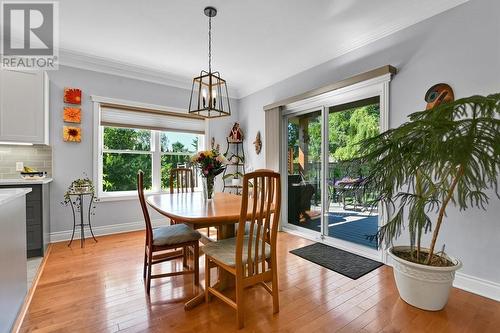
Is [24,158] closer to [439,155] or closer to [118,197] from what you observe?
[118,197]

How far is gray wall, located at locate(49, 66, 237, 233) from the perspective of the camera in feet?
11.4

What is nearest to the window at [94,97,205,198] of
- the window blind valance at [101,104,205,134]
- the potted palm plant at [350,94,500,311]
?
the window blind valance at [101,104,205,134]

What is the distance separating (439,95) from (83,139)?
4507 mm

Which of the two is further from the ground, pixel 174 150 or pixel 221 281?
pixel 174 150

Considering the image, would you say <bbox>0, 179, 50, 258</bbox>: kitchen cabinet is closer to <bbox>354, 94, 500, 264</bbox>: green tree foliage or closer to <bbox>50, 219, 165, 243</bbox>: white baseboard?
<bbox>50, 219, 165, 243</bbox>: white baseboard

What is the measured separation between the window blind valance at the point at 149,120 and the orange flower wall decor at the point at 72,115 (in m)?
0.32

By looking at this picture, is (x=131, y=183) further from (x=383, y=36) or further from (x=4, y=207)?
(x=383, y=36)

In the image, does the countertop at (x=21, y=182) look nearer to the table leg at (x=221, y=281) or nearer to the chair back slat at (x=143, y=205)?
the chair back slat at (x=143, y=205)

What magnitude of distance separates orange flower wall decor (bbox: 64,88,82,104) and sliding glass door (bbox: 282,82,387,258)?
3.14 meters

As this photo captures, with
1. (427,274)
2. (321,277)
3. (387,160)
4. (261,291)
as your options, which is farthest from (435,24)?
(261,291)

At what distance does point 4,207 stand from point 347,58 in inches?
A: 143

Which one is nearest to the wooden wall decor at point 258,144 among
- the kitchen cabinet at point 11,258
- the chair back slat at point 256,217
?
the chair back slat at point 256,217

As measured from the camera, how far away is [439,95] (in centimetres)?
237

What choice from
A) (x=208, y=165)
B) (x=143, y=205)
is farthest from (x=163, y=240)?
(x=208, y=165)
